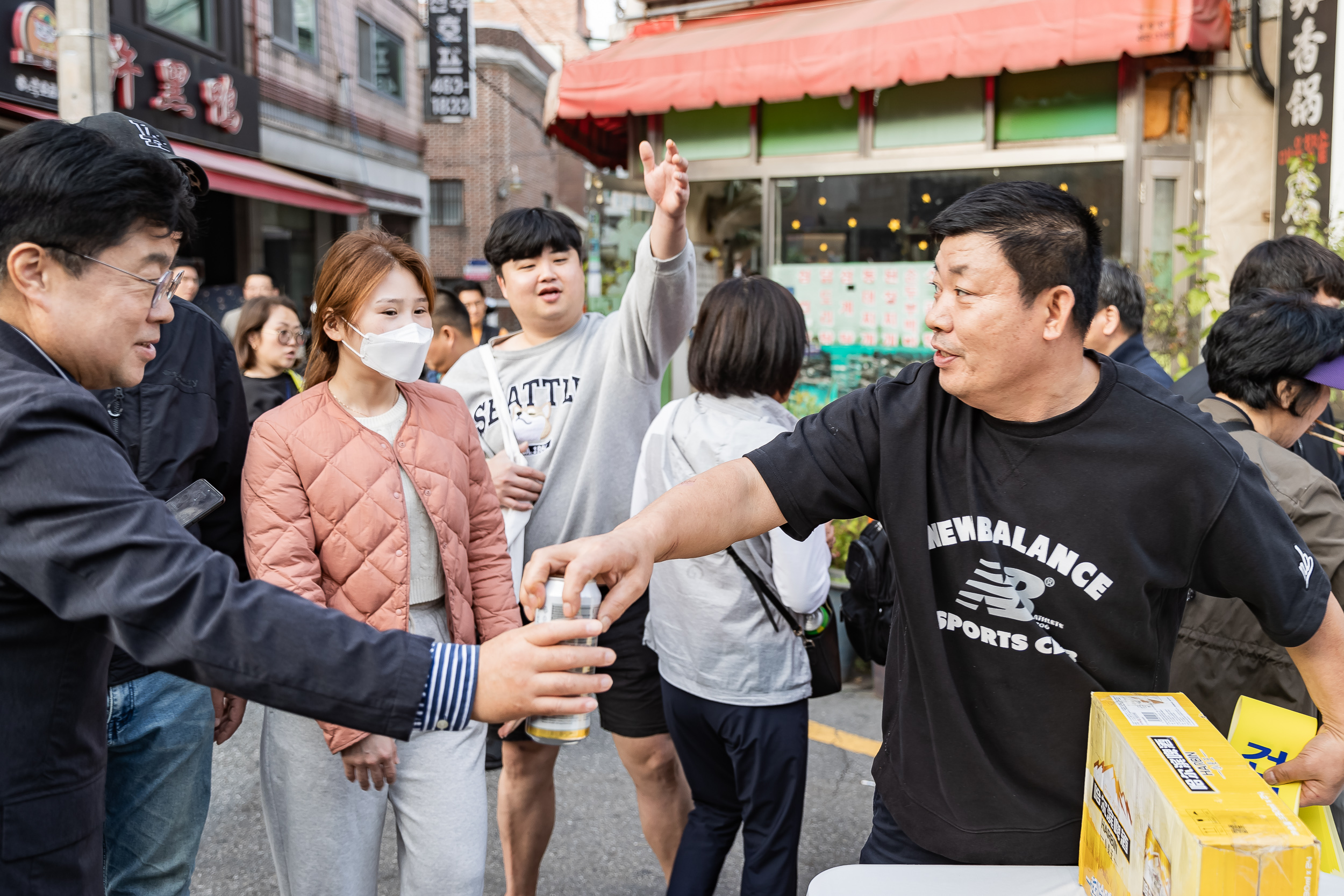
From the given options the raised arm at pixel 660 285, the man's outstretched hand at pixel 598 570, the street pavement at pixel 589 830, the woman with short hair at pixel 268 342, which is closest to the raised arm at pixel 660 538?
the man's outstretched hand at pixel 598 570

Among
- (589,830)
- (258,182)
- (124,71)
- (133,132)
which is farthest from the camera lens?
(258,182)

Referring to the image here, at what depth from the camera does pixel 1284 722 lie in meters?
1.99

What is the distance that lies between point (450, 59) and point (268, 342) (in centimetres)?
1429

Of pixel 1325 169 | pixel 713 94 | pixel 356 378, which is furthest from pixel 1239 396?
pixel 713 94

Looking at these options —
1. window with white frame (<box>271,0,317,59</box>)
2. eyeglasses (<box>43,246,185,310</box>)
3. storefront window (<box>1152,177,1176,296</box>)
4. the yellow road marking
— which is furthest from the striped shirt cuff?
window with white frame (<box>271,0,317,59</box>)

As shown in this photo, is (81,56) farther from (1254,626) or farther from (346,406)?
(1254,626)

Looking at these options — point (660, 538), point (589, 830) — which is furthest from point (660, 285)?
point (589, 830)

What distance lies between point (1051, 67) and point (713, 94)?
231 centimetres

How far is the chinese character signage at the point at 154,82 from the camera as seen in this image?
9383mm

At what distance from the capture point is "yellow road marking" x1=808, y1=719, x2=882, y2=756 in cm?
426

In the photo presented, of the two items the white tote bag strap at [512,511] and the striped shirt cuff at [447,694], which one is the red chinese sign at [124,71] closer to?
the white tote bag strap at [512,511]

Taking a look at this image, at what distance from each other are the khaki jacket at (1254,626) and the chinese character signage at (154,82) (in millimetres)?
9901

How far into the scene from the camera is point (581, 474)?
3072 mm

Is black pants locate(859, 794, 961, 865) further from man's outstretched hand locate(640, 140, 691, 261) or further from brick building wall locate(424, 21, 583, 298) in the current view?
brick building wall locate(424, 21, 583, 298)
